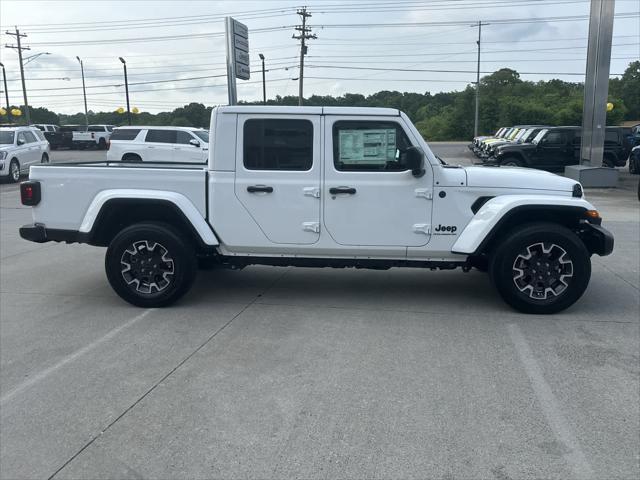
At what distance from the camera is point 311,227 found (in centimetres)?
572

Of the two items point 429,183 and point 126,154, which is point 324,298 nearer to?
point 429,183

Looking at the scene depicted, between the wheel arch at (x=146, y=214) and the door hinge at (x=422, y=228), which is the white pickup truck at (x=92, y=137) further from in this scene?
the door hinge at (x=422, y=228)

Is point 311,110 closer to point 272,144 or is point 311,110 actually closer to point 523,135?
point 272,144

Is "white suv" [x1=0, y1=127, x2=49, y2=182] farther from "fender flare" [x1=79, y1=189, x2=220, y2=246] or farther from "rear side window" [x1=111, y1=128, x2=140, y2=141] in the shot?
"fender flare" [x1=79, y1=189, x2=220, y2=246]

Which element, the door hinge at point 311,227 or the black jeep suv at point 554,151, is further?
the black jeep suv at point 554,151

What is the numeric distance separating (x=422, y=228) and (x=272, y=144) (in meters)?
1.66

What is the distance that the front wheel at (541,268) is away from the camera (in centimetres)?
550

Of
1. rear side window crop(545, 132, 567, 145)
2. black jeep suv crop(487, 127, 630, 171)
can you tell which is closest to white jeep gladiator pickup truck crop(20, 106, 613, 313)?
black jeep suv crop(487, 127, 630, 171)

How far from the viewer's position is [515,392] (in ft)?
13.0

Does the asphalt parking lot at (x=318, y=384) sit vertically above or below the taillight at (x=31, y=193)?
below

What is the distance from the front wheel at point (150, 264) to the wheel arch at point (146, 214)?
0.48ft

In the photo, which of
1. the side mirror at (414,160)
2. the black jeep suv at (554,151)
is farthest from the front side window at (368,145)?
the black jeep suv at (554,151)

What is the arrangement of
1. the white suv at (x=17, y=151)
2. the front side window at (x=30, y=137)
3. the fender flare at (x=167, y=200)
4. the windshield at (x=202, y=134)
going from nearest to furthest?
the fender flare at (x=167, y=200), the white suv at (x=17, y=151), the front side window at (x=30, y=137), the windshield at (x=202, y=134)

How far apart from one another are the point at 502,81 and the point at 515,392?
85185 mm
